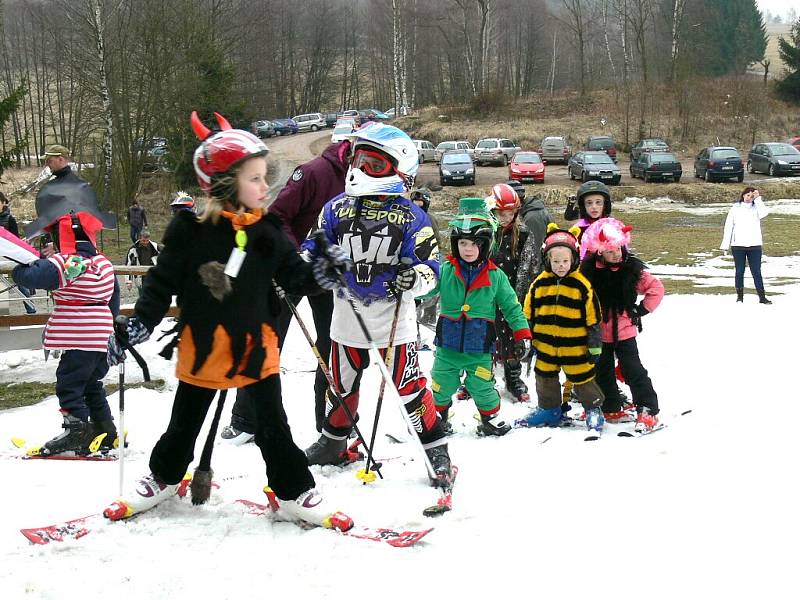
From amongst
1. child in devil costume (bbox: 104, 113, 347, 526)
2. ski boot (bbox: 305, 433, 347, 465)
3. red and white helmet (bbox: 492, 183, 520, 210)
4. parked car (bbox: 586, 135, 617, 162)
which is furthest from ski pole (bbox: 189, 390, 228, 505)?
parked car (bbox: 586, 135, 617, 162)

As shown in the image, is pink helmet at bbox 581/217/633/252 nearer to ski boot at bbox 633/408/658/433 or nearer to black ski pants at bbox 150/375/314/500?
ski boot at bbox 633/408/658/433

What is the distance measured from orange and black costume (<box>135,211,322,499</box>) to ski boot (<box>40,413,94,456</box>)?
1.80 metres

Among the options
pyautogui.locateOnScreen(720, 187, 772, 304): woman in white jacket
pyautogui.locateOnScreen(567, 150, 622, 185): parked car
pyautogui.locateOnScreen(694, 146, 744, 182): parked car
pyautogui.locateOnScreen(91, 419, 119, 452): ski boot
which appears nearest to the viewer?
pyautogui.locateOnScreen(91, 419, 119, 452): ski boot

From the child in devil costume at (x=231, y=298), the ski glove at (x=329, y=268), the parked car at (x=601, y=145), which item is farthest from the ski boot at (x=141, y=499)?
the parked car at (x=601, y=145)

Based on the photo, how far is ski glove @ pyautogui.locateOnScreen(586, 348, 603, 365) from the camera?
5750mm

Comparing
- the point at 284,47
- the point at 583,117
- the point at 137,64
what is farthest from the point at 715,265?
the point at 284,47

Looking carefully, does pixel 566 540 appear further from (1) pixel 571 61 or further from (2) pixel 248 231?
(1) pixel 571 61

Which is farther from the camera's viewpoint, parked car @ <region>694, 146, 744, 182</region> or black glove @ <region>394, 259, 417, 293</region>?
parked car @ <region>694, 146, 744, 182</region>

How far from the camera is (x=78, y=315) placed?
5.36 m

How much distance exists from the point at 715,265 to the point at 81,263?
13757 millimetres

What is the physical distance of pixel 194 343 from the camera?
147 inches

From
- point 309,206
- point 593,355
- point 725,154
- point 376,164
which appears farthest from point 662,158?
point 376,164

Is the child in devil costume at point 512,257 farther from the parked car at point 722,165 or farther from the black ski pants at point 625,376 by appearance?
the parked car at point 722,165

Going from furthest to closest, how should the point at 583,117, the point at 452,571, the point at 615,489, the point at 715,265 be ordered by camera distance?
the point at 583,117
the point at 715,265
the point at 615,489
the point at 452,571
